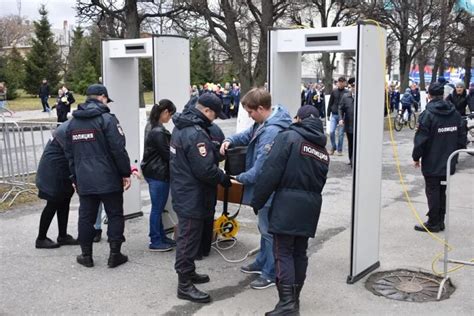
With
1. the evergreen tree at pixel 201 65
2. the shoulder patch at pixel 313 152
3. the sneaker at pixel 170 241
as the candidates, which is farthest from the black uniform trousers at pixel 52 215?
the evergreen tree at pixel 201 65

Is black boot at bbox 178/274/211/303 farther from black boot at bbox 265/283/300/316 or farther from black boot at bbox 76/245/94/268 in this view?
black boot at bbox 76/245/94/268

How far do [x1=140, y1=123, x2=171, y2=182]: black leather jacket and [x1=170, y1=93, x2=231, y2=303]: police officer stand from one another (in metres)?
1.12

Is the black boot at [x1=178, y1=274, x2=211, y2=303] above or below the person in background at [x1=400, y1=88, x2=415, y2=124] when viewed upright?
below

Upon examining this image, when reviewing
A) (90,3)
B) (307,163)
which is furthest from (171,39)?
(90,3)

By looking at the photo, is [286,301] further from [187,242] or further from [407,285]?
[407,285]

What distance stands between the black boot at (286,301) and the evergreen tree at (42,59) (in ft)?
151

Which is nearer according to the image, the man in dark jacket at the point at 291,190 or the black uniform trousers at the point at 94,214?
the man in dark jacket at the point at 291,190

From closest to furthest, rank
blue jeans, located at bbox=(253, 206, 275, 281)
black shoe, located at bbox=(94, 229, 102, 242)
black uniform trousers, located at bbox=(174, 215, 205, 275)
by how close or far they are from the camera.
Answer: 1. black uniform trousers, located at bbox=(174, 215, 205, 275)
2. blue jeans, located at bbox=(253, 206, 275, 281)
3. black shoe, located at bbox=(94, 229, 102, 242)

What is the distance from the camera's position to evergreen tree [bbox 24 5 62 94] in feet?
156

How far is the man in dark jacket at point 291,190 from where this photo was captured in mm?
4434

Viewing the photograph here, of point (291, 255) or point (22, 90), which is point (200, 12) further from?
point (22, 90)

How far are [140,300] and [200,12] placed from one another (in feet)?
66.0

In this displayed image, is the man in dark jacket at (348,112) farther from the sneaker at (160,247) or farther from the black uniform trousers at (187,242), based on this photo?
the black uniform trousers at (187,242)

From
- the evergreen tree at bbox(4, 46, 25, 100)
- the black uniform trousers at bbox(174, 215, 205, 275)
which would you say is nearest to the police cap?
the black uniform trousers at bbox(174, 215, 205, 275)
